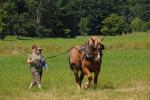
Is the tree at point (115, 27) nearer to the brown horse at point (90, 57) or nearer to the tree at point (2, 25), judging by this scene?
the tree at point (2, 25)

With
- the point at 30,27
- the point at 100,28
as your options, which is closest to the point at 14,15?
the point at 30,27

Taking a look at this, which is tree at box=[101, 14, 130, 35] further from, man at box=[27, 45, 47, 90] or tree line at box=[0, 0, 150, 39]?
man at box=[27, 45, 47, 90]

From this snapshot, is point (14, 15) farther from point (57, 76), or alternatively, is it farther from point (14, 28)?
point (57, 76)

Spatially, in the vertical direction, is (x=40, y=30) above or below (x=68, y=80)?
below

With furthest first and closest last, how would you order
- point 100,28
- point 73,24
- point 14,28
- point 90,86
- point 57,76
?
point 100,28, point 73,24, point 14,28, point 57,76, point 90,86

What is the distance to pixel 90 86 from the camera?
16.2 meters

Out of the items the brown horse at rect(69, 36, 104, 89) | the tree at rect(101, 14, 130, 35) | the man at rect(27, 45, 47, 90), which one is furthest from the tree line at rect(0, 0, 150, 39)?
the brown horse at rect(69, 36, 104, 89)

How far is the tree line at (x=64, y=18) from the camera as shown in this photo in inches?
3925

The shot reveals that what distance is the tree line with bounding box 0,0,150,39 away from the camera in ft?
327

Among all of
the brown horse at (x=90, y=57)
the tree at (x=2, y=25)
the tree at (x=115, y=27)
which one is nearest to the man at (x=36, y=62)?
the brown horse at (x=90, y=57)

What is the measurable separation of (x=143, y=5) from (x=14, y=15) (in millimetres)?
55901

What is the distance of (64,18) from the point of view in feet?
385

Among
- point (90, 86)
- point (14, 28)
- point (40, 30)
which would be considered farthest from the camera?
point (40, 30)

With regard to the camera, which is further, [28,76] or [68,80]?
[28,76]
